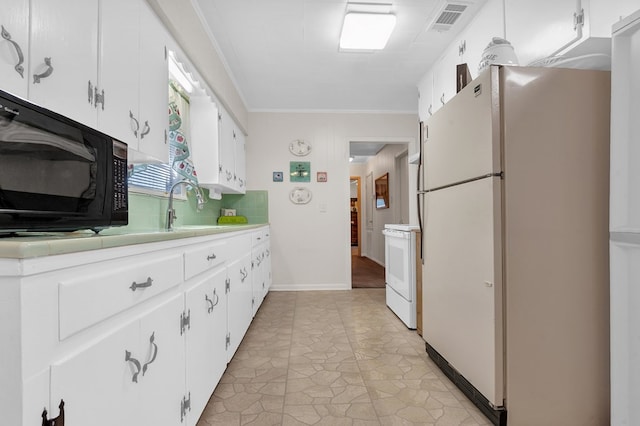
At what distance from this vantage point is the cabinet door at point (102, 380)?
66 cm

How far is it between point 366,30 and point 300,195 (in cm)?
237

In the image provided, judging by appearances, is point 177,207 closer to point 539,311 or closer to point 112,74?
point 112,74

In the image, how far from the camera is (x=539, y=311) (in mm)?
1445

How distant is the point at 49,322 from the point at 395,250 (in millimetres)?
2916

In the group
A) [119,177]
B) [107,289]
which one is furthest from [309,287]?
[107,289]

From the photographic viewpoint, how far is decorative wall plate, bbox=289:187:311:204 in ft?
14.7

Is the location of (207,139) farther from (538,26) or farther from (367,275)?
(367,275)

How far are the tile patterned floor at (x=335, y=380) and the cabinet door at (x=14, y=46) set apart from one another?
1539 millimetres

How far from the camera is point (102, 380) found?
2.54ft

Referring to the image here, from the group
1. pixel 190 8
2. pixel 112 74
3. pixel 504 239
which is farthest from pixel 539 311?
pixel 190 8

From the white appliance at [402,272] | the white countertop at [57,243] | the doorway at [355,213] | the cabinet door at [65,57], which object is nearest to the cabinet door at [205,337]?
the white countertop at [57,243]

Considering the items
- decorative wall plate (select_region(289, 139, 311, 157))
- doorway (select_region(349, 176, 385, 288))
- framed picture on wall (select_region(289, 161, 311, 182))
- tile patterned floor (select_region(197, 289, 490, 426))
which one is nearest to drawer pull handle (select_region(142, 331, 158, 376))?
tile patterned floor (select_region(197, 289, 490, 426))

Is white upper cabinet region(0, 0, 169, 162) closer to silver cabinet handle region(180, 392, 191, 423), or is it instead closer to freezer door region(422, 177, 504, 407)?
silver cabinet handle region(180, 392, 191, 423)

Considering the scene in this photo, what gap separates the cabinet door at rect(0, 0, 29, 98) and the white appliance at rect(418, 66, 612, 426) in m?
1.73
